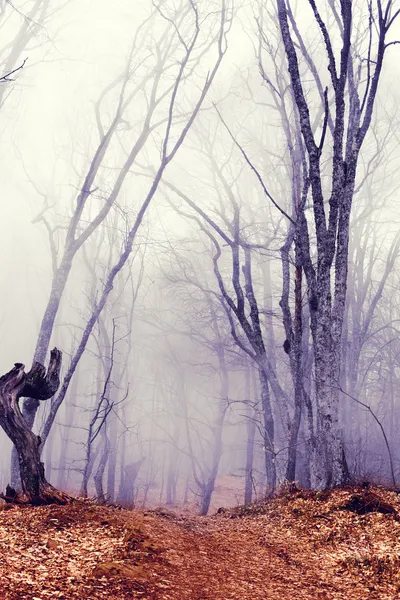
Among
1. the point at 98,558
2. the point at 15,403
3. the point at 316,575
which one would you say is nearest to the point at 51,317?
the point at 15,403

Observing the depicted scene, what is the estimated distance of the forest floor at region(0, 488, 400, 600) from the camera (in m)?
3.64

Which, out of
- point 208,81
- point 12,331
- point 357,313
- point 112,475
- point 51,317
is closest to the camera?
point 51,317

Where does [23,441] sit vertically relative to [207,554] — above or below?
above

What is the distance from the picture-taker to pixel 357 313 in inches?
670

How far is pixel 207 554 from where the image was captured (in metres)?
5.22

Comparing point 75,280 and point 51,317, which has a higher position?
point 75,280

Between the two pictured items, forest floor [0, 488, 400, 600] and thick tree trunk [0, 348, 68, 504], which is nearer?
forest floor [0, 488, 400, 600]

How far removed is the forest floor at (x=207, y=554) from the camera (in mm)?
3637

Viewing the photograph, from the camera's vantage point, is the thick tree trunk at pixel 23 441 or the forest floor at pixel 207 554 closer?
the forest floor at pixel 207 554

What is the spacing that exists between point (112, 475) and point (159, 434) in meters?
29.3

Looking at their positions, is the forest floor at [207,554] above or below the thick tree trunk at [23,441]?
below

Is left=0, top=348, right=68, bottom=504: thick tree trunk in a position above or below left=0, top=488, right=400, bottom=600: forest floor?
above

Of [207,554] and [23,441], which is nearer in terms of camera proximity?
[207,554]

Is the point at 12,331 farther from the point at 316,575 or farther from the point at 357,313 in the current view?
the point at 316,575
